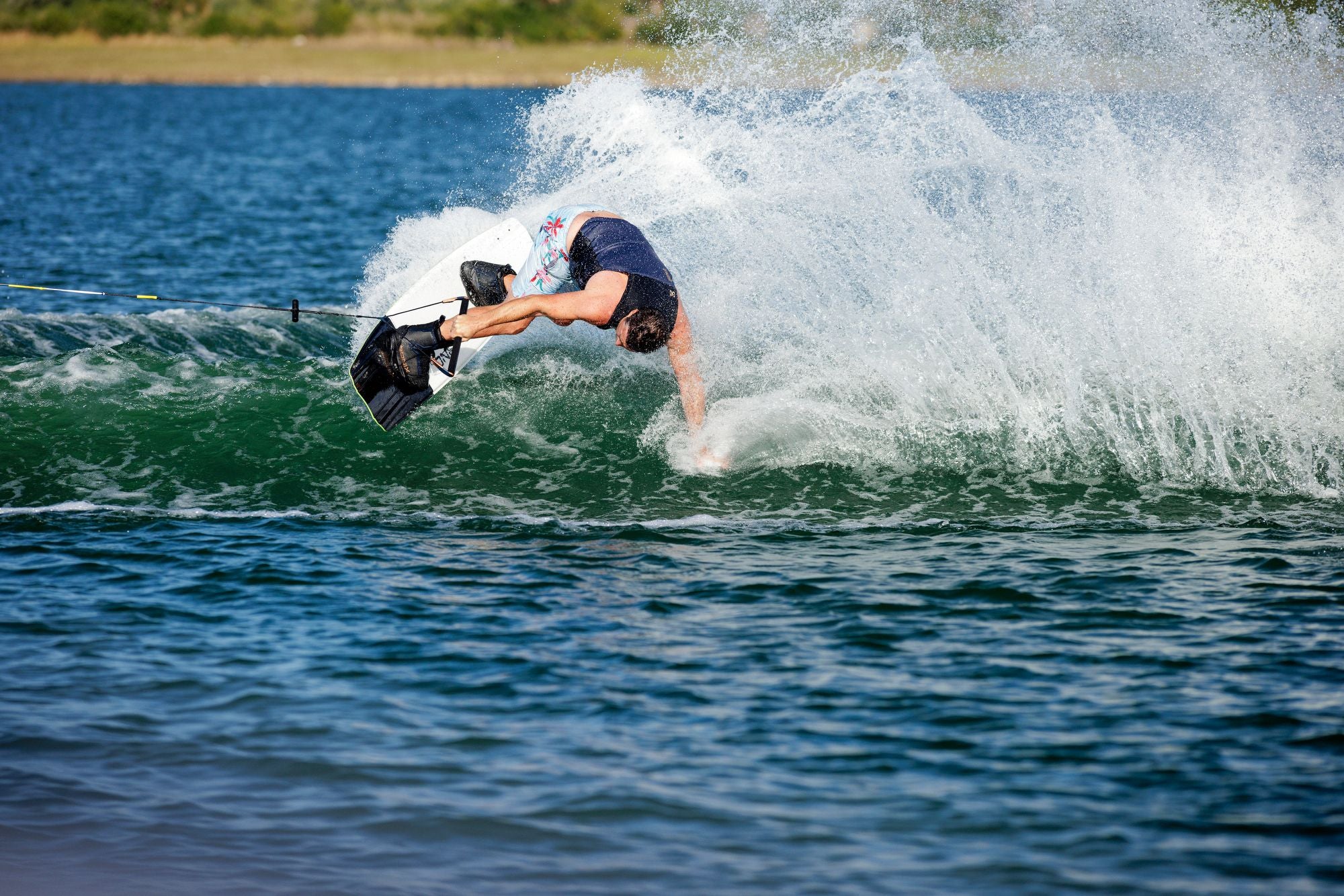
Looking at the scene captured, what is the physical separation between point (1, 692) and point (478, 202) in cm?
1657

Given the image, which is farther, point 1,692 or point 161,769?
point 1,692

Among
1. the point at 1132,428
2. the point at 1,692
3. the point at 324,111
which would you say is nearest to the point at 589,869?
the point at 1,692

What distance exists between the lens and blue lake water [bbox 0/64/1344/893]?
436cm

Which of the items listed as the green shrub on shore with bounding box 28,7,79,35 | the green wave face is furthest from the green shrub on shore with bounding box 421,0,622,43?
the green wave face

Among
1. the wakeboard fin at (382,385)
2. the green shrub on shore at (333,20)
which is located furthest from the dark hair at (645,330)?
the green shrub on shore at (333,20)

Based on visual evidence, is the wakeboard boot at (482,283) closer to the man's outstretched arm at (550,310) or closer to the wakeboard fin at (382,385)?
the wakeboard fin at (382,385)

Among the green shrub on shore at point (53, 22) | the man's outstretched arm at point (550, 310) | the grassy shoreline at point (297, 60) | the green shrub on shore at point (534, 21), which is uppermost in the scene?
the green shrub on shore at point (53, 22)

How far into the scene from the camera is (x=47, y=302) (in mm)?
14281

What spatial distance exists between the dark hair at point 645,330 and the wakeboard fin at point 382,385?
1.44 meters

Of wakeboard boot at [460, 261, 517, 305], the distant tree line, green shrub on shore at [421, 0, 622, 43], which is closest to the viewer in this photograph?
wakeboard boot at [460, 261, 517, 305]

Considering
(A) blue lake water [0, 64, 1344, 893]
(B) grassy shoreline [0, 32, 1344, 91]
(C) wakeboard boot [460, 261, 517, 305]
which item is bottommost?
(A) blue lake water [0, 64, 1344, 893]

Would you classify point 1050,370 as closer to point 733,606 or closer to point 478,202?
point 733,606

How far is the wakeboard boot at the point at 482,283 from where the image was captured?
28.1ft

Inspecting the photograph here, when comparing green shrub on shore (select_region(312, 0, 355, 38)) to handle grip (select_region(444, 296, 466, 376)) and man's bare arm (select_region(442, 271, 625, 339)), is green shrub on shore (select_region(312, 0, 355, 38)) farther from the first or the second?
man's bare arm (select_region(442, 271, 625, 339))
